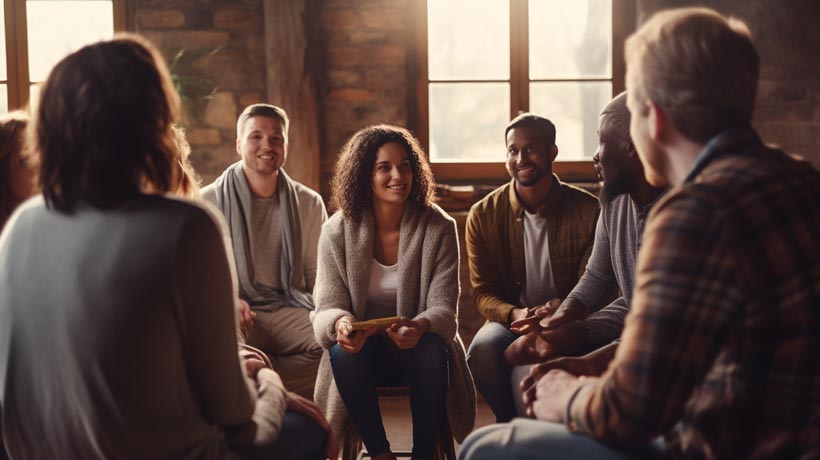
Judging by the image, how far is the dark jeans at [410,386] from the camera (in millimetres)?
2533

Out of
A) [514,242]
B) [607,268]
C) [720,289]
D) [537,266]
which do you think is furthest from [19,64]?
[720,289]

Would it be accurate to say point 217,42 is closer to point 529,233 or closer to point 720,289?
point 529,233

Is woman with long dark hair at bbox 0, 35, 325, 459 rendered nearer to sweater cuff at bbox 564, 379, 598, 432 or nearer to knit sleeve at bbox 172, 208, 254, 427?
knit sleeve at bbox 172, 208, 254, 427

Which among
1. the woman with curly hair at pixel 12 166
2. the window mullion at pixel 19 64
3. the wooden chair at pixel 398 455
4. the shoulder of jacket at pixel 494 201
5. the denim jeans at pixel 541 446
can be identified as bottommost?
the wooden chair at pixel 398 455

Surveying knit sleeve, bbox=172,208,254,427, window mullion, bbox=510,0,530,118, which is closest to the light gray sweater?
knit sleeve, bbox=172,208,254,427

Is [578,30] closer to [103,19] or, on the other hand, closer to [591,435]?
[103,19]

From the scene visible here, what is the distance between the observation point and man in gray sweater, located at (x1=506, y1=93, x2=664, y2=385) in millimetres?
2326

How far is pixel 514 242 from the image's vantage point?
116 inches

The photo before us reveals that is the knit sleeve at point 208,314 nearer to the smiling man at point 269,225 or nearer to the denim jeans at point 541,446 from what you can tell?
the denim jeans at point 541,446

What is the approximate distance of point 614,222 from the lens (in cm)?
248

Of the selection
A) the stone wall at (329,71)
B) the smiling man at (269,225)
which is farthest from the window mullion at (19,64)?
the smiling man at (269,225)

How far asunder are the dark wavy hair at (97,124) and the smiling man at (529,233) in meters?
1.73

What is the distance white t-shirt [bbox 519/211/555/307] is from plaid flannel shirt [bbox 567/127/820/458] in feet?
5.74

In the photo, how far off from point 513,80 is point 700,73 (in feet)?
10.6
